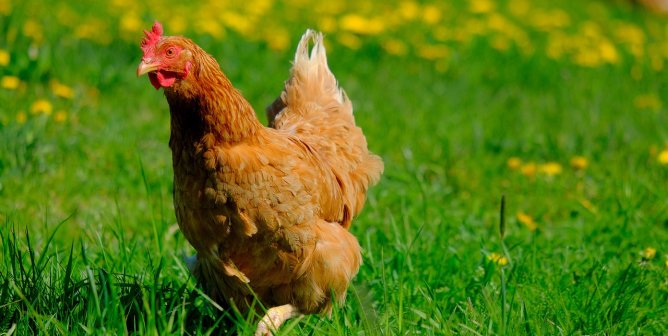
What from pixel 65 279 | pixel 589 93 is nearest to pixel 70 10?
pixel 589 93

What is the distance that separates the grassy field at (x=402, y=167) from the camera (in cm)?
297

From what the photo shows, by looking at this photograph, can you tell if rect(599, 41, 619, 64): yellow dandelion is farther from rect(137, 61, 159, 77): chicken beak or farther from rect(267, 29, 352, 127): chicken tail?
rect(137, 61, 159, 77): chicken beak

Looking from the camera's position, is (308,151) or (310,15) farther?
(310,15)

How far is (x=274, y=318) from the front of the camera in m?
2.92

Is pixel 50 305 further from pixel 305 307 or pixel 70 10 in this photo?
pixel 70 10

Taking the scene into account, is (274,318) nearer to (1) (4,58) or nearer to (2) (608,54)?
(1) (4,58)

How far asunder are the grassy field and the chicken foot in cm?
9

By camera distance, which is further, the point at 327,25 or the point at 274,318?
the point at 327,25

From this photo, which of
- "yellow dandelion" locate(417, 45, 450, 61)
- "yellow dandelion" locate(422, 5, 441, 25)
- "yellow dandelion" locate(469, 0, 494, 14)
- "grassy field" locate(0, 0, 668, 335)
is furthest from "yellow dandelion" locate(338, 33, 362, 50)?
"yellow dandelion" locate(469, 0, 494, 14)

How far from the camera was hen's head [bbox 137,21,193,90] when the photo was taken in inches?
105

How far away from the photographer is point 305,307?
10.1 feet

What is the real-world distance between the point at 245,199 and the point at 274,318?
1.46 ft

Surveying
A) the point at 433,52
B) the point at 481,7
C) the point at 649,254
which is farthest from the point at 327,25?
the point at 649,254

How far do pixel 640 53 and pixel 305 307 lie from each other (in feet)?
20.2
